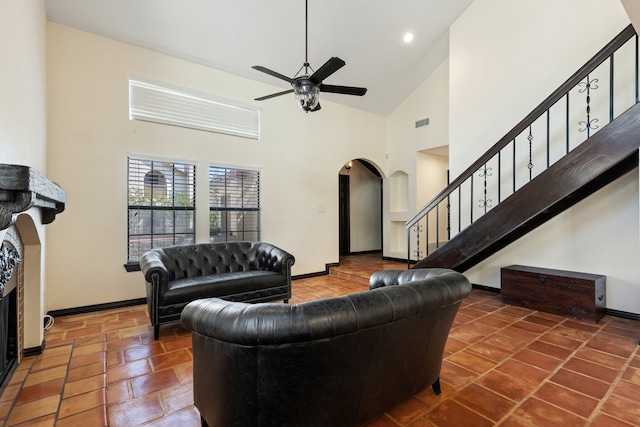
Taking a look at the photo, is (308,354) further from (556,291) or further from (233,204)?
(233,204)

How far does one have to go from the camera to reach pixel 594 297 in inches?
126

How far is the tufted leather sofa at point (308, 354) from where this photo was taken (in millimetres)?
1264

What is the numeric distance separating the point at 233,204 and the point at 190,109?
5.23ft

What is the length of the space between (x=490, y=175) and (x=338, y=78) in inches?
120

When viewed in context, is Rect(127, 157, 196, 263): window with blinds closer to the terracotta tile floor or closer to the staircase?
the terracotta tile floor

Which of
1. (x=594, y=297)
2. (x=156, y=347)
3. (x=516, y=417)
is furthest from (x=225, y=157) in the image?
(x=594, y=297)

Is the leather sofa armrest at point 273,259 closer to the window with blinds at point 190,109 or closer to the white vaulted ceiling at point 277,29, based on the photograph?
the window with blinds at point 190,109

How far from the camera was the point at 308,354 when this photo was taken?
1.28 metres

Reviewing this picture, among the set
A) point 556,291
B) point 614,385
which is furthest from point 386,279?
point 556,291

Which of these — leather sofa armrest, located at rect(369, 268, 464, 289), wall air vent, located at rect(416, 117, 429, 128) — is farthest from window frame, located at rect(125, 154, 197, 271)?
wall air vent, located at rect(416, 117, 429, 128)

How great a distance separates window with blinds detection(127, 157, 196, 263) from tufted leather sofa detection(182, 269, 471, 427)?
3.19 m

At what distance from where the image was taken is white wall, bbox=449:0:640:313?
11.1 ft

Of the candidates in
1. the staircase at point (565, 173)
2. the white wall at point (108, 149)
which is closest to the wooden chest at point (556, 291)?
the staircase at point (565, 173)

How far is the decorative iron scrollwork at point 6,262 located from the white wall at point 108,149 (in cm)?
191
